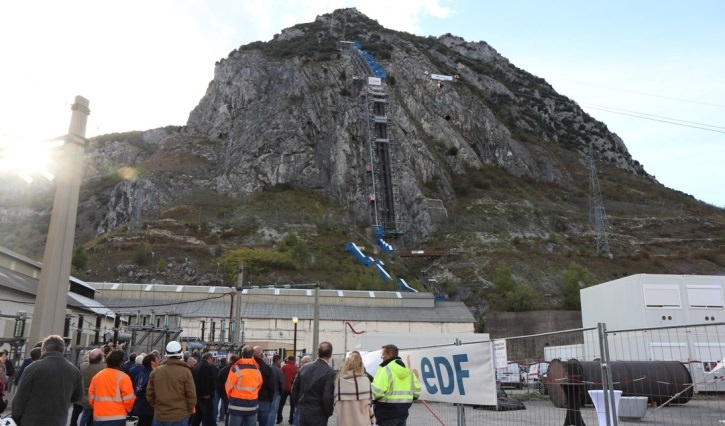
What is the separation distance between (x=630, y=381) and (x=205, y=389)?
34.7 ft

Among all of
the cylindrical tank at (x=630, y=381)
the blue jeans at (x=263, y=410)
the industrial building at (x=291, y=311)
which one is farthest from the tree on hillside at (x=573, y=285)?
the blue jeans at (x=263, y=410)

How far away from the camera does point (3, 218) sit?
5037 inches

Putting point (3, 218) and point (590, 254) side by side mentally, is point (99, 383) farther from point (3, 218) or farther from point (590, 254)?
point (3, 218)

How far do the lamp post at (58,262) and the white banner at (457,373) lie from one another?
621 cm

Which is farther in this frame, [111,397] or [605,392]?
[111,397]

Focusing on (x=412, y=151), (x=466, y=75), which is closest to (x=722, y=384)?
(x=412, y=151)

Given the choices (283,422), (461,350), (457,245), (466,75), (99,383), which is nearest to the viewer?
(99,383)

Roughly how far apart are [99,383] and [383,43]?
4750 inches

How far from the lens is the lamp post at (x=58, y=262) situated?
8.88 m

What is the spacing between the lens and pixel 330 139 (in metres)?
88.6

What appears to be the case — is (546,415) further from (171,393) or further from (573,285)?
(573,285)

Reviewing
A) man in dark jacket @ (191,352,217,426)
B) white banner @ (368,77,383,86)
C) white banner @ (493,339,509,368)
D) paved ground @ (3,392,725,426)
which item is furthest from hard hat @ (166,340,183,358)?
white banner @ (368,77,383,86)

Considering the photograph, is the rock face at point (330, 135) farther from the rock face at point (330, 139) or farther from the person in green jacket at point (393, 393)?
the person in green jacket at point (393, 393)

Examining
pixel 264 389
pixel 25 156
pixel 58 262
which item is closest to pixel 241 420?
pixel 264 389
